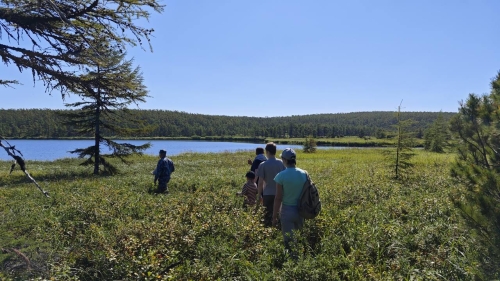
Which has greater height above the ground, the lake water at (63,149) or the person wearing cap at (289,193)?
the person wearing cap at (289,193)

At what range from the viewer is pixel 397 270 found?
4148mm

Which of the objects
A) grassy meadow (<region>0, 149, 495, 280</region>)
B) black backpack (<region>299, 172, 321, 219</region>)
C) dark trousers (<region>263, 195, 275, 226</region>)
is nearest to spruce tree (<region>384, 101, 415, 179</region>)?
grassy meadow (<region>0, 149, 495, 280</region>)

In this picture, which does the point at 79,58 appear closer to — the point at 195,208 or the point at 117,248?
the point at 117,248

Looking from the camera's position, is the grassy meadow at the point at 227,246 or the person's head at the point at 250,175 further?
the person's head at the point at 250,175

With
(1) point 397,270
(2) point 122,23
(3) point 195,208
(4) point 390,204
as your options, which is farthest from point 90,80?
(4) point 390,204

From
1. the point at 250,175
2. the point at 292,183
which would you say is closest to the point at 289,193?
the point at 292,183

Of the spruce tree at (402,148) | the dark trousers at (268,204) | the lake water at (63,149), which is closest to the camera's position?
the dark trousers at (268,204)

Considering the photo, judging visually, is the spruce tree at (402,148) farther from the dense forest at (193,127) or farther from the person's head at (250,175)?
the dense forest at (193,127)

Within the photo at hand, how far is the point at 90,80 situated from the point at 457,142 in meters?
4.73

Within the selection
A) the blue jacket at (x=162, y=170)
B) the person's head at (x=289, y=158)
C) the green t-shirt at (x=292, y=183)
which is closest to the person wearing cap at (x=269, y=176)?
the person's head at (x=289, y=158)

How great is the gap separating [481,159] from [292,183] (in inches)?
97.6

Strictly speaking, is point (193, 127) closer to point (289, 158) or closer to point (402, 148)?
point (402, 148)

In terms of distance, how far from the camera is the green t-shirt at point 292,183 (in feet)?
16.9

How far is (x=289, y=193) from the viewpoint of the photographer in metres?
5.19
